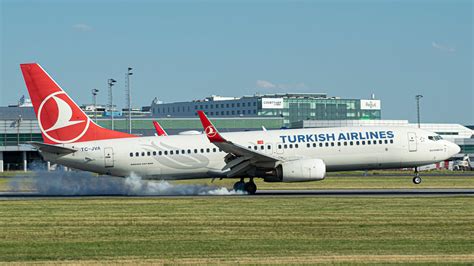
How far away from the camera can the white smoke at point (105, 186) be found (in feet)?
164

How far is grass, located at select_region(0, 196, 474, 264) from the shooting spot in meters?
22.3

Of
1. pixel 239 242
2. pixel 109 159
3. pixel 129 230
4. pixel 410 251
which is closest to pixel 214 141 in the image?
pixel 109 159

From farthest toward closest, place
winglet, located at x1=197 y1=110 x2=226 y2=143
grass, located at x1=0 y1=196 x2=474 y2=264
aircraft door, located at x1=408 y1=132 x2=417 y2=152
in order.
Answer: aircraft door, located at x1=408 y1=132 x2=417 y2=152
winglet, located at x1=197 y1=110 x2=226 y2=143
grass, located at x1=0 y1=196 x2=474 y2=264

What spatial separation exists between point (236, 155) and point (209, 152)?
183 centimetres

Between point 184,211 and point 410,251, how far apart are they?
14867mm

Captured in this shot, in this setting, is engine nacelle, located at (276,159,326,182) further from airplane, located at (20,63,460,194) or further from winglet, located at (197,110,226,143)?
winglet, located at (197,110,226,143)

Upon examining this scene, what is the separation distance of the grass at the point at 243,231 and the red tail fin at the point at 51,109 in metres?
8.52

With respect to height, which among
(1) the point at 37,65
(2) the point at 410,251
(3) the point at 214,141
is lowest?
(2) the point at 410,251

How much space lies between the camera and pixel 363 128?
2015 inches

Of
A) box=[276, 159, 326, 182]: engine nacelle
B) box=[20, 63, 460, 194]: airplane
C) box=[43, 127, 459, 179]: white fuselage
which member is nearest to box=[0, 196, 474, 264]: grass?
box=[276, 159, 326, 182]: engine nacelle

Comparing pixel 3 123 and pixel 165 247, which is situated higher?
pixel 3 123

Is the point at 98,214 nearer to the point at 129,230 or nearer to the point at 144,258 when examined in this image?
the point at 129,230

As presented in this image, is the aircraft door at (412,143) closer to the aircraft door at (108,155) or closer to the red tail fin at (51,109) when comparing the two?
the aircraft door at (108,155)

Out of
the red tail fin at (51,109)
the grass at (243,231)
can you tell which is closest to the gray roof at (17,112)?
the red tail fin at (51,109)
